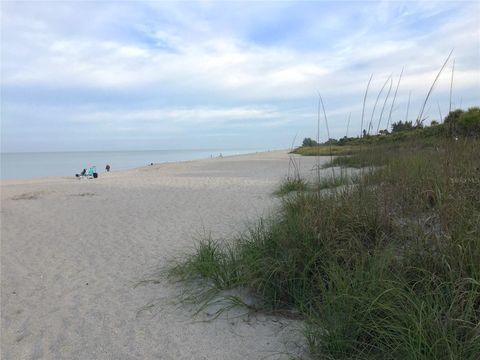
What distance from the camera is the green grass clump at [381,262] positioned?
2289 millimetres

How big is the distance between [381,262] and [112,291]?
111 inches

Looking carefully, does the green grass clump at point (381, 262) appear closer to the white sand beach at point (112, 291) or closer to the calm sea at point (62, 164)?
the white sand beach at point (112, 291)

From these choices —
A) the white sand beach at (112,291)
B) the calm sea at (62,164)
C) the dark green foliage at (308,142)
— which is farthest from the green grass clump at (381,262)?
the calm sea at (62,164)

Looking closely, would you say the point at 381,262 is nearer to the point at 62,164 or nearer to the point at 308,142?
the point at 308,142

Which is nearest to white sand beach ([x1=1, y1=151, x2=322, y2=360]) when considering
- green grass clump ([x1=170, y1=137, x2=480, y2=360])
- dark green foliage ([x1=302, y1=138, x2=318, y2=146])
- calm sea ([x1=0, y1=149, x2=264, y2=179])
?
green grass clump ([x1=170, y1=137, x2=480, y2=360])

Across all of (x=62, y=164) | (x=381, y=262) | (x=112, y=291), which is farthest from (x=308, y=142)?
(x=62, y=164)

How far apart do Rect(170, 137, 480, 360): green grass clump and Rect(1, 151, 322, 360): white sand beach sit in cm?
36

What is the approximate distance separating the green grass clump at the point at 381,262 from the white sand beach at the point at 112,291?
0.36 meters

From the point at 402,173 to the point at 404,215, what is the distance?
775 mm

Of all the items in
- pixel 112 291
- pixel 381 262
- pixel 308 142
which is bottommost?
pixel 112 291

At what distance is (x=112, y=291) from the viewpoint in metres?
4.11

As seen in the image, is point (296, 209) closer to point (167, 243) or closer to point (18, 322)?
point (167, 243)

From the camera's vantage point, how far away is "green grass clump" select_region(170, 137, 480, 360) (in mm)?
2289

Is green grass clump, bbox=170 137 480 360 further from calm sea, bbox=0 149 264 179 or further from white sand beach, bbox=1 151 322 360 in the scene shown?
calm sea, bbox=0 149 264 179
